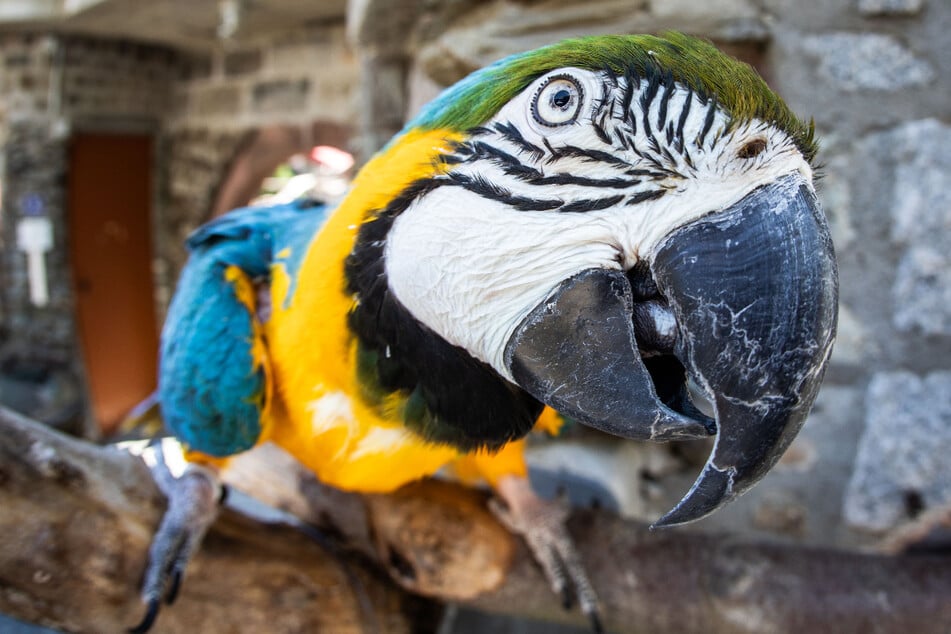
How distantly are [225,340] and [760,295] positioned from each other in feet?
2.89

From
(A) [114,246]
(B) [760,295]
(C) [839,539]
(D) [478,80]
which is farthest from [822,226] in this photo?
(A) [114,246]

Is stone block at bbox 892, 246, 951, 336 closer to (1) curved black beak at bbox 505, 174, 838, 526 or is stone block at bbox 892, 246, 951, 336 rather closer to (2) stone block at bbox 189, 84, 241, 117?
(1) curved black beak at bbox 505, 174, 838, 526

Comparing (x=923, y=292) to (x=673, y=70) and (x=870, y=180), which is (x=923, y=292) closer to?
(x=870, y=180)

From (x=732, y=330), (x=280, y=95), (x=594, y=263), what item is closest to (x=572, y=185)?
(x=594, y=263)

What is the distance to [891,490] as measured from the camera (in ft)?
5.61

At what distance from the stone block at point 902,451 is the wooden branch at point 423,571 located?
13.5 inches

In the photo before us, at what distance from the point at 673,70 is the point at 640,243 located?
0.64 ft

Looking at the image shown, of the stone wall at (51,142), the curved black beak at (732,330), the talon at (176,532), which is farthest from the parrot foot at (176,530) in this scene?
the stone wall at (51,142)

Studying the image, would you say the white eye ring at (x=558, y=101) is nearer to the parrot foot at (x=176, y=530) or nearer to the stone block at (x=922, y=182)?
the parrot foot at (x=176, y=530)

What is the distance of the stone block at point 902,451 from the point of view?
1667 millimetres

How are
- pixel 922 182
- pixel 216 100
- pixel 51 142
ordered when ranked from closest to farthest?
pixel 922 182
pixel 216 100
pixel 51 142

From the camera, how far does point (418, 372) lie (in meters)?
1.07

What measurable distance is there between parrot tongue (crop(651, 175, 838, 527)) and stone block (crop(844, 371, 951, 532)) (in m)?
1.17

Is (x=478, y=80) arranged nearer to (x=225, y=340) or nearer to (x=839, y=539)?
(x=225, y=340)
